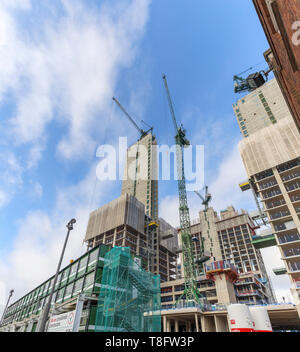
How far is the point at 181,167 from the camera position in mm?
82438

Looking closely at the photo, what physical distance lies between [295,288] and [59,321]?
42602 mm

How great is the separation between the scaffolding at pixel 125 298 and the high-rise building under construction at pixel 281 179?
2824 cm

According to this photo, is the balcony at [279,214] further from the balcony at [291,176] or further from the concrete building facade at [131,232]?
the concrete building facade at [131,232]

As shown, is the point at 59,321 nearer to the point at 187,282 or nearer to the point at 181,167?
the point at 187,282

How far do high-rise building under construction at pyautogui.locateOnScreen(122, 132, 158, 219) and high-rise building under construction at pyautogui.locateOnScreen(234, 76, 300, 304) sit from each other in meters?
58.4

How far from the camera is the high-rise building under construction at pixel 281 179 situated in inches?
1868

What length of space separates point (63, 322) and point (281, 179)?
5713 cm

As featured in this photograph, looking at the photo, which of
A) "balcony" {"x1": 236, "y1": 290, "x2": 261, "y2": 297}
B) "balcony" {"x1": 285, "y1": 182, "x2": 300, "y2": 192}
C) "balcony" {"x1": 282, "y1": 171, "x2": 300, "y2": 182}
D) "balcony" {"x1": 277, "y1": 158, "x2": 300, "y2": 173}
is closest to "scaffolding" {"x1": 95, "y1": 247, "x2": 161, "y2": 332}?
"balcony" {"x1": 285, "y1": 182, "x2": 300, "y2": 192}

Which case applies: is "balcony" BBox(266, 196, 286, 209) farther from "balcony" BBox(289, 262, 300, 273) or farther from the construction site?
"balcony" BBox(289, 262, 300, 273)

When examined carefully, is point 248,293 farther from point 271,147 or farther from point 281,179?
point 271,147

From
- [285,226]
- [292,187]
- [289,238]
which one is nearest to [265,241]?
[285,226]

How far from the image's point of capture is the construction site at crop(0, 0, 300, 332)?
31.2 meters

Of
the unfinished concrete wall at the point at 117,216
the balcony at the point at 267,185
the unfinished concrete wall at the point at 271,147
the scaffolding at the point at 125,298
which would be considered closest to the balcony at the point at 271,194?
the balcony at the point at 267,185
